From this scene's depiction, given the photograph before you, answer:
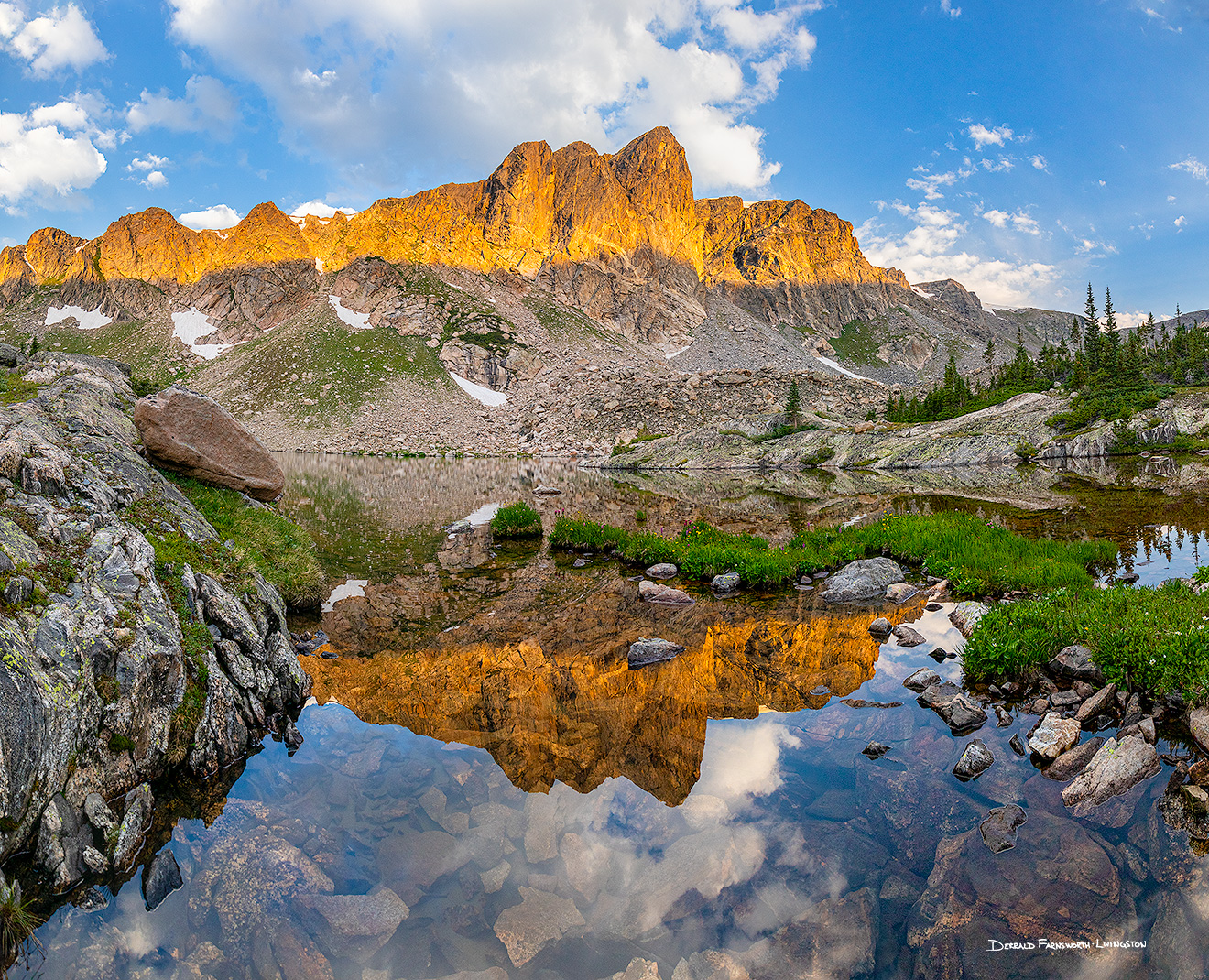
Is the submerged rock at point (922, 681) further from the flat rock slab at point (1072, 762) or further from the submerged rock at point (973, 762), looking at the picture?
the flat rock slab at point (1072, 762)

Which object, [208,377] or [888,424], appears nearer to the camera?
[888,424]

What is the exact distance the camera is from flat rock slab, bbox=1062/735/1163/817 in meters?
7.02

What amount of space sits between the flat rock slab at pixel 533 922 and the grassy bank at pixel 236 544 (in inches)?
323

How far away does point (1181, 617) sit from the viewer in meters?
9.45

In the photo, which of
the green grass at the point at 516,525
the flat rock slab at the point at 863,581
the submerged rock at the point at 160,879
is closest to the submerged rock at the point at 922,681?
the flat rock slab at the point at 863,581

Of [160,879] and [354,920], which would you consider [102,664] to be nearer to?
[160,879]

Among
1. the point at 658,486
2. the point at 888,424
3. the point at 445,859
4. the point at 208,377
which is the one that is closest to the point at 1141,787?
the point at 445,859

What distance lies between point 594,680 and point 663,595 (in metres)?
6.21

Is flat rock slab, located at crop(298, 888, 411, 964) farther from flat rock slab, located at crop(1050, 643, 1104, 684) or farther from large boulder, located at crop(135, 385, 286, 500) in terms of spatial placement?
large boulder, located at crop(135, 385, 286, 500)

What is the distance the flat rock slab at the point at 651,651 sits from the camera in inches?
494

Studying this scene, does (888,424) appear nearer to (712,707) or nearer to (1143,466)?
(1143,466)

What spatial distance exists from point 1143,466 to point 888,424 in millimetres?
45545

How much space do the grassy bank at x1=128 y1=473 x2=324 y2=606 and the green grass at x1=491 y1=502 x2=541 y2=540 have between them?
7973 mm

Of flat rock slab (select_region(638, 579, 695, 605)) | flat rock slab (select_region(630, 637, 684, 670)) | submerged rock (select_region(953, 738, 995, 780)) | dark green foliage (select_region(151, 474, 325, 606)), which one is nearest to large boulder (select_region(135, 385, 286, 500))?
dark green foliage (select_region(151, 474, 325, 606))
